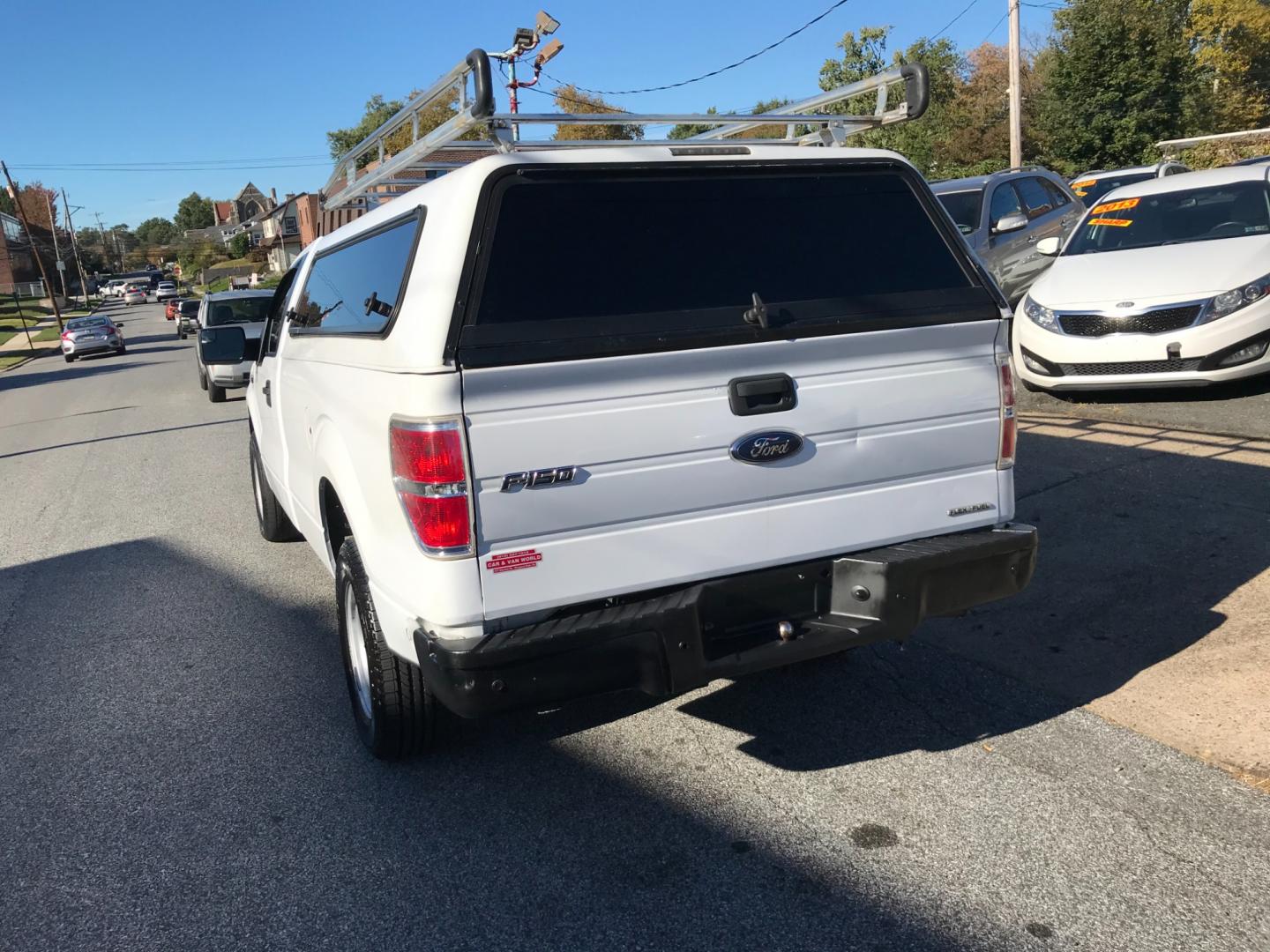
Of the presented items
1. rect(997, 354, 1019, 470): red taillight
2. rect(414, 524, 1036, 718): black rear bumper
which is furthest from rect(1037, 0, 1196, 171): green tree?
rect(414, 524, 1036, 718): black rear bumper

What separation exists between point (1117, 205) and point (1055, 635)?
22.7 feet

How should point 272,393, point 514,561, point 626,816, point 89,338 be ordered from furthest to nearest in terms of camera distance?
1. point 89,338
2. point 272,393
3. point 626,816
4. point 514,561

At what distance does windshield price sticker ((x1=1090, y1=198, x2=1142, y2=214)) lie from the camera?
10.2m

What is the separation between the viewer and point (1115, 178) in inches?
671

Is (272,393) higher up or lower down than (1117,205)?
lower down

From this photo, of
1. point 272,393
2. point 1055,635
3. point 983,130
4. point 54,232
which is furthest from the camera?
point 54,232

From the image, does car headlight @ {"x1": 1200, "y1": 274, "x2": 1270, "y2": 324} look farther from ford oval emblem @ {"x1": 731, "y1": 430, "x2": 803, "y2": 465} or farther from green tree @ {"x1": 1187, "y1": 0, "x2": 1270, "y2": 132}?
green tree @ {"x1": 1187, "y1": 0, "x2": 1270, "y2": 132}

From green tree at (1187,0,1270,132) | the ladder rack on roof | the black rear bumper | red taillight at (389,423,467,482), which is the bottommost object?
the black rear bumper

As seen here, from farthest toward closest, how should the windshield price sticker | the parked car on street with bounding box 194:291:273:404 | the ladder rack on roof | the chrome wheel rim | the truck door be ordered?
the parked car on street with bounding box 194:291:273:404
the windshield price sticker
the truck door
the chrome wheel rim
the ladder rack on roof

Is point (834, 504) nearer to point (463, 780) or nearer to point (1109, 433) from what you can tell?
point (463, 780)

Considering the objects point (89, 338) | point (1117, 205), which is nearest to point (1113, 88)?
point (1117, 205)

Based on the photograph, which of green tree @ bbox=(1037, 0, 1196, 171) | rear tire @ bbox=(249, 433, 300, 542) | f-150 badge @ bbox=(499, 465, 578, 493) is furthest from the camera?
green tree @ bbox=(1037, 0, 1196, 171)

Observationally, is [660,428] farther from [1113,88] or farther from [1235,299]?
[1113,88]

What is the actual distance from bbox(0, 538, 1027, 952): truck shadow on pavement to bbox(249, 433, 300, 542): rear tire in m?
2.12
